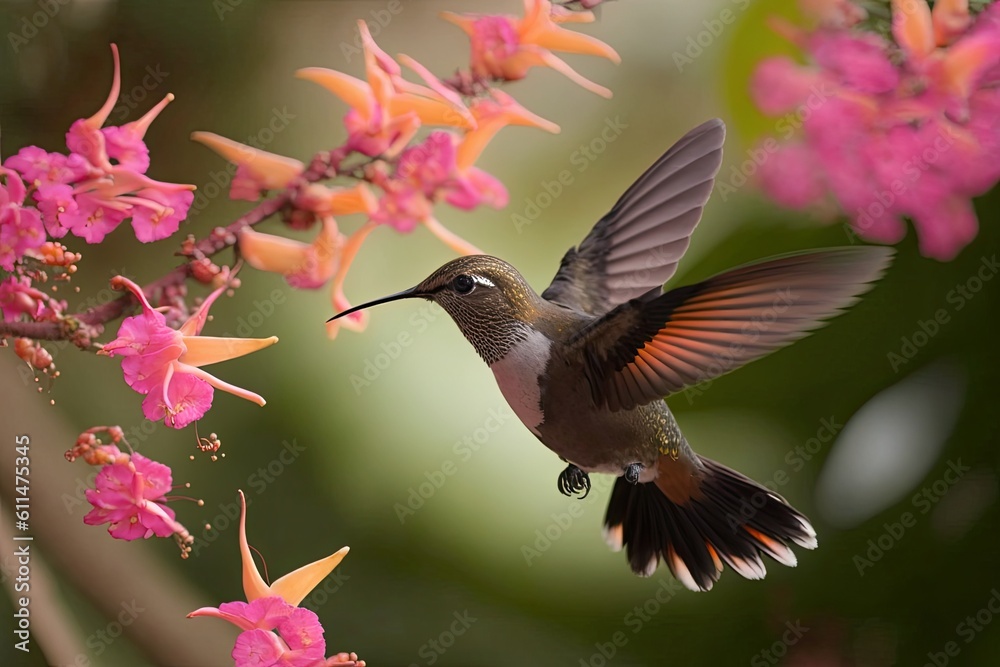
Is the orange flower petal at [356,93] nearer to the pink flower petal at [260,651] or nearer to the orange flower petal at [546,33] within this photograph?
the orange flower petal at [546,33]

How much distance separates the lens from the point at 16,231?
0.67m

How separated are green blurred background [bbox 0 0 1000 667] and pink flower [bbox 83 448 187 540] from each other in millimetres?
321

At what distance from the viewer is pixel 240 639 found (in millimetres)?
663

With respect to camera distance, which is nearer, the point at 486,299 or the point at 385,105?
the point at 486,299

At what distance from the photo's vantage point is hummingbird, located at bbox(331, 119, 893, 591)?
549 mm

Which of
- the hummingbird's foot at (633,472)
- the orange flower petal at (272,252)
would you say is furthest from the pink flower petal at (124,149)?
the hummingbird's foot at (633,472)

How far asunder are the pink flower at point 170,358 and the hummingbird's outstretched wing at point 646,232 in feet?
0.84

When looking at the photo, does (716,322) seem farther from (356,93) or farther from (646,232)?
(356,93)

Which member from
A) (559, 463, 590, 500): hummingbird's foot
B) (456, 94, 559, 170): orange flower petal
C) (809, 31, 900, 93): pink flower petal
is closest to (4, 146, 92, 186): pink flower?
(456, 94, 559, 170): orange flower petal

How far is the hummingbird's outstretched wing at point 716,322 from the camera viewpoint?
52 cm

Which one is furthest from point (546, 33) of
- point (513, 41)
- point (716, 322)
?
point (716, 322)

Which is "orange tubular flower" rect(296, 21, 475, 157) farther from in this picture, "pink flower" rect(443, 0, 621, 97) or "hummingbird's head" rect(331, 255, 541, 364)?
"hummingbird's head" rect(331, 255, 541, 364)

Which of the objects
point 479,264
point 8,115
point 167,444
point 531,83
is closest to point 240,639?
point 479,264

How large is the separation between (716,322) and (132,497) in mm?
421
